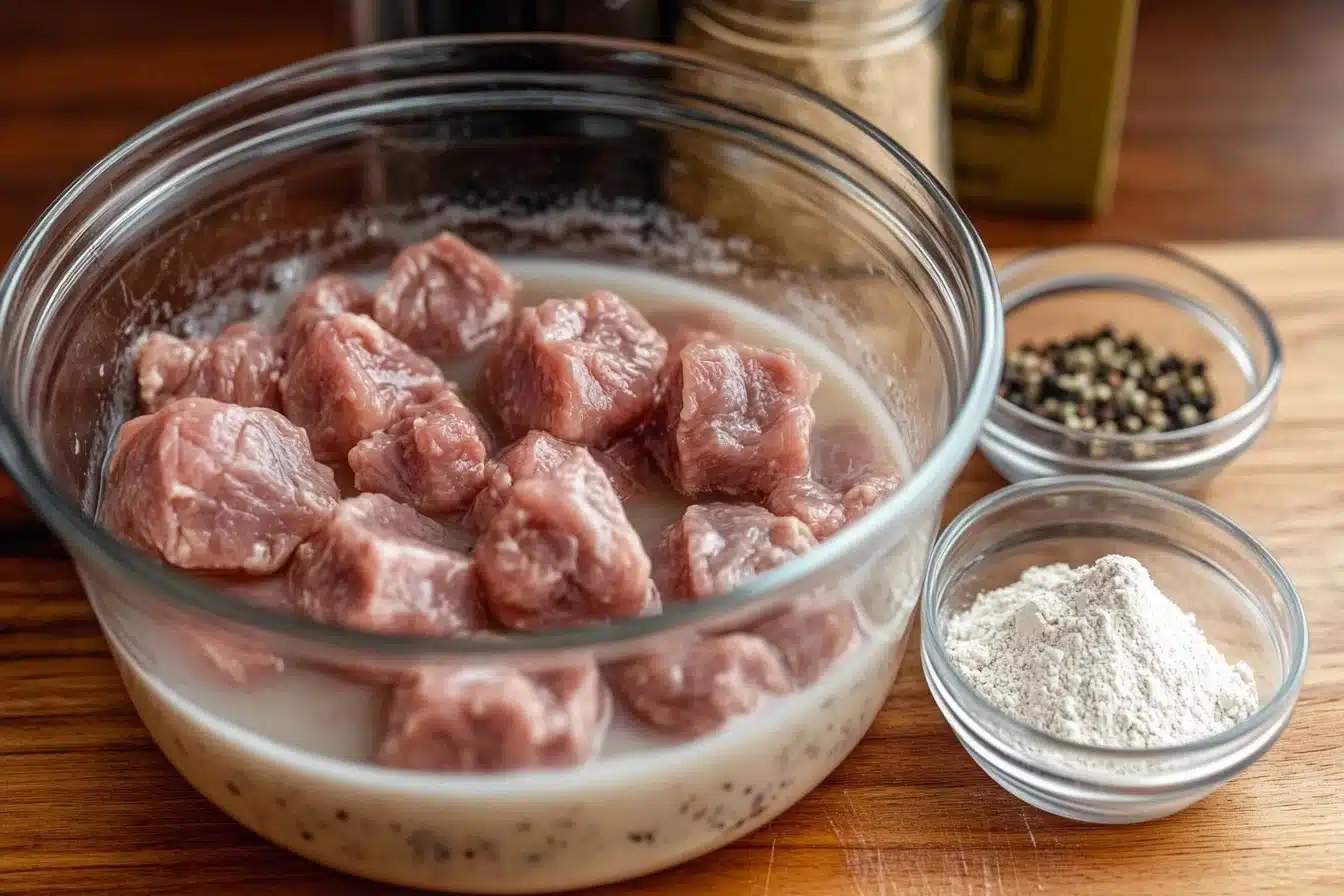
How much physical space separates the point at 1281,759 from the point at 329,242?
1.94 meters

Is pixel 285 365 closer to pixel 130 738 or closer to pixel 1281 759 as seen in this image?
pixel 130 738

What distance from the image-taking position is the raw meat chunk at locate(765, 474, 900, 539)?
2268mm

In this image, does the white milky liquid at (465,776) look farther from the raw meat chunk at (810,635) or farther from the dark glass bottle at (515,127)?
the dark glass bottle at (515,127)

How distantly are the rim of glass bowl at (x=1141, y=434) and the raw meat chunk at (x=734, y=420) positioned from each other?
33 centimetres

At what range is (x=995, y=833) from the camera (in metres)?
2.24

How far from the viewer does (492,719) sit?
1.85 m

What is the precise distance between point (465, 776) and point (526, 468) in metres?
0.54

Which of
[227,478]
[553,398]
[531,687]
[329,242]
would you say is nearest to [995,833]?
[531,687]

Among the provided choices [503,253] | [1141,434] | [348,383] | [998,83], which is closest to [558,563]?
[348,383]

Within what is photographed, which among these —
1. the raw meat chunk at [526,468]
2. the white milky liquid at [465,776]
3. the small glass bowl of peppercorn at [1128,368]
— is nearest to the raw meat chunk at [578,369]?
the raw meat chunk at [526,468]

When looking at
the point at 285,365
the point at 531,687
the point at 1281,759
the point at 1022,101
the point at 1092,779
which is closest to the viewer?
the point at 531,687

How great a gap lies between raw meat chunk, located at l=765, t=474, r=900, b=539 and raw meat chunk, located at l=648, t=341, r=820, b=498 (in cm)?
4

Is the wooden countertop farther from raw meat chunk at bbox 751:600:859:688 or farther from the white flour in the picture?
raw meat chunk at bbox 751:600:859:688

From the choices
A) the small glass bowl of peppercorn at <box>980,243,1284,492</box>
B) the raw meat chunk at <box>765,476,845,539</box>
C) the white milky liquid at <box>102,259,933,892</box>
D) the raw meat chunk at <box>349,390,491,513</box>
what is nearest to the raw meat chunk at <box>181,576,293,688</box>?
the white milky liquid at <box>102,259,933,892</box>
